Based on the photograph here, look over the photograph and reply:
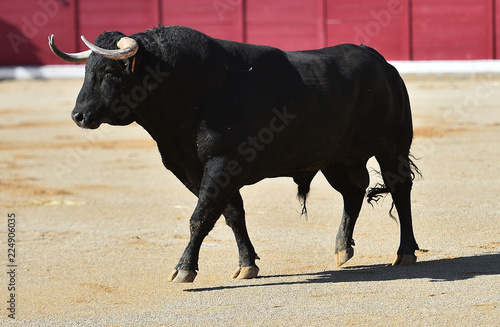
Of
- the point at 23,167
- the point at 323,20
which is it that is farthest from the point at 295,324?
the point at 323,20

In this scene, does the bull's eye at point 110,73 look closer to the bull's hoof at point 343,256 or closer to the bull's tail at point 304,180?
the bull's tail at point 304,180

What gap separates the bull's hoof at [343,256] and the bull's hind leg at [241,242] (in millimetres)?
510

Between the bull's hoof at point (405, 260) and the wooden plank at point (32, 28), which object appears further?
the wooden plank at point (32, 28)

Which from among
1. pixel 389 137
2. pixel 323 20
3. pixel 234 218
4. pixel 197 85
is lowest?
pixel 323 20

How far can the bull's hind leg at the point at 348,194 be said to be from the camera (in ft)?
Answer: 17.0

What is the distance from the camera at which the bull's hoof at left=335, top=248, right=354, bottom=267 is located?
5.15m

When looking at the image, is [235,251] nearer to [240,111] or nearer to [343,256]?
[343,256]

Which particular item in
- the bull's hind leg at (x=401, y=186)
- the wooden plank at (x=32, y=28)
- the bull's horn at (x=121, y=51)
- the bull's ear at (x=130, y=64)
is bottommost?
the wooden plank at (x=32, y=28)

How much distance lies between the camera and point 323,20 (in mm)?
19000

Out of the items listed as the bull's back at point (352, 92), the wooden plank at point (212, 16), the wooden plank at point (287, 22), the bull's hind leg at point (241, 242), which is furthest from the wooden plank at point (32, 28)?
the bull's hind leg at point (241, 242)

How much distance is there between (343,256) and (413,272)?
45cm

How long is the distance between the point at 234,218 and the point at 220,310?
0.81 meters

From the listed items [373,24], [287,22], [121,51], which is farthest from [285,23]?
[121,51]

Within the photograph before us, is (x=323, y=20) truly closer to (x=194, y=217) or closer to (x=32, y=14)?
(x=32, y=14)
